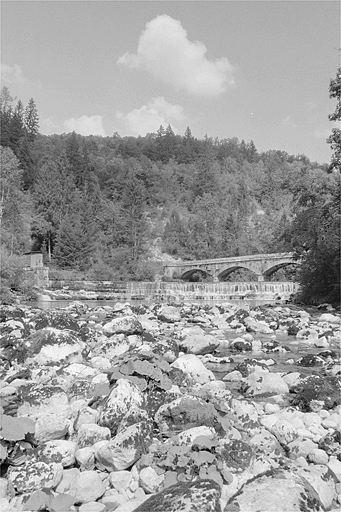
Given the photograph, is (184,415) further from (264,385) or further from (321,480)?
(264,385)

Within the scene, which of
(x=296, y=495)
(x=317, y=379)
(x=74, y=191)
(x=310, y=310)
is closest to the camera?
(x=296, y=495)

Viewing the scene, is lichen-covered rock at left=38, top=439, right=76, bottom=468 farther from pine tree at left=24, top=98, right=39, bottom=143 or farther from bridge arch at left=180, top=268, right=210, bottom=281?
pine tree at left=24, top=98, right=39, bottom=143

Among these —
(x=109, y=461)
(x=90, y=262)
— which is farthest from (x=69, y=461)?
(x=90, y=262)

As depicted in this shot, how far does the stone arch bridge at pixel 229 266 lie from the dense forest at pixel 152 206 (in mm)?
2579

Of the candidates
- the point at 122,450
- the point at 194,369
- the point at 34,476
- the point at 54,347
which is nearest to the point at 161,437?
the point at 122,450

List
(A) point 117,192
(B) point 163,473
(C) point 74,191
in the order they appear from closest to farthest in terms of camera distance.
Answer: (B) point 163,473
(C) point 74,191
(A) point 117,192

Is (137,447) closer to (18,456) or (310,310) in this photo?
(18,456)

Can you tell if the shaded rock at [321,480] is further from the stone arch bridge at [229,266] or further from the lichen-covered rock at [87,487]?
the stone arch bridge at [229,266]

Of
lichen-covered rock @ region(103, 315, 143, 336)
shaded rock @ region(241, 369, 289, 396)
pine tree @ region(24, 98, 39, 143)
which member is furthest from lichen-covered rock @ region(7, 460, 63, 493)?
pine tree @ region(24, 98, 39, 143)

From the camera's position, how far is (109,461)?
4004mm

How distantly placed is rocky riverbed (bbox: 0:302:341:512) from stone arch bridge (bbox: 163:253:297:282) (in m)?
35.5

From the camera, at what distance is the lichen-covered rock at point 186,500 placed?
9.43 feet

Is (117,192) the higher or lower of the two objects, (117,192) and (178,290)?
the higher

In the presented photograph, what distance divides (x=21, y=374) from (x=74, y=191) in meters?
65.4
